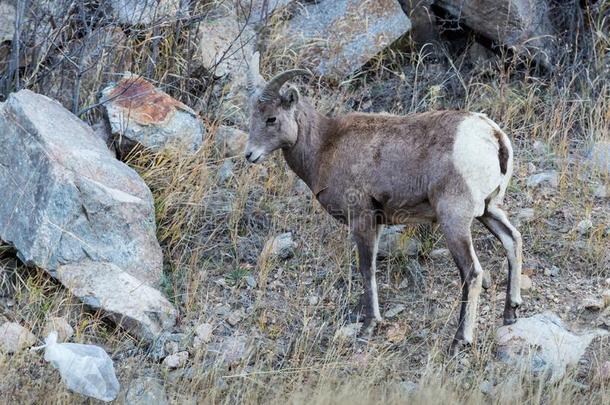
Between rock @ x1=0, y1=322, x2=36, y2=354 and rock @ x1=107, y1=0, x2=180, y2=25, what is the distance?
336cm

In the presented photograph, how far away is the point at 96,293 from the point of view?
664cm

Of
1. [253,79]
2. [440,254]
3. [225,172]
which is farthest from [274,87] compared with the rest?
[440,254]

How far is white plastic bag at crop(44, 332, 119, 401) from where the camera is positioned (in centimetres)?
576

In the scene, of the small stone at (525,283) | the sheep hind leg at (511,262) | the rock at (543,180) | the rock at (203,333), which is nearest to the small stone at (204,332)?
the rock at (203,333)

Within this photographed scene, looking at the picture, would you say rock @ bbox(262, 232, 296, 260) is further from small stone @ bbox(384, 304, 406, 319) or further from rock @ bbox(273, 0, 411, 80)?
rock @ bbox(273, 0, 411, 80)

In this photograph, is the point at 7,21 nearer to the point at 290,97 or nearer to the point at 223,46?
the point at 223,46

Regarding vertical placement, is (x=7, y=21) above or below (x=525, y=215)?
above

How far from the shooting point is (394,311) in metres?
7.11

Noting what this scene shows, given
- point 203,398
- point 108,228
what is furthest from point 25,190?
point 203,398

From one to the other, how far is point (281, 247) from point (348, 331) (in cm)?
109

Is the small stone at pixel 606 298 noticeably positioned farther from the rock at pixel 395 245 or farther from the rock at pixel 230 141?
the rock at pixel 230 141

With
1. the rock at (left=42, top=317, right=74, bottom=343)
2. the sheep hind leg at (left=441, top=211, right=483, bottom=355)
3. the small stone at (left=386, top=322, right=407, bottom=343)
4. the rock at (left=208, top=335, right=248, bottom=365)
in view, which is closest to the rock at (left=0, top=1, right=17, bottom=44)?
the rock at (left=42, top=317, right=74, bottom=343)

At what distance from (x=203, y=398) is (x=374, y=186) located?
5.97 feet

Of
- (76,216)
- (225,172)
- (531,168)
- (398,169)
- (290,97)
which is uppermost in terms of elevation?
(290,97)
